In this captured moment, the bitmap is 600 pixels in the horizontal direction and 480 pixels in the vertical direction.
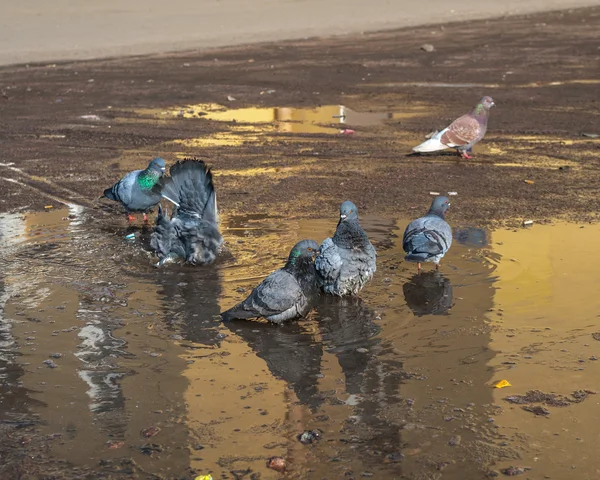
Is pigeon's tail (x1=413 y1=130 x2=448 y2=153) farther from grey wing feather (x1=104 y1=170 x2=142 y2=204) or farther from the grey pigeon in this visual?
the grey pigeon

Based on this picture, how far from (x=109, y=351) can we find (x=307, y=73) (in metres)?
12.9

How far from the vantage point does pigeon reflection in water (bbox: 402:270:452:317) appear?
251 inches

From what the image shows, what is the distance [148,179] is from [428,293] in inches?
119

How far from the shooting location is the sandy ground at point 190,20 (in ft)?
75.7

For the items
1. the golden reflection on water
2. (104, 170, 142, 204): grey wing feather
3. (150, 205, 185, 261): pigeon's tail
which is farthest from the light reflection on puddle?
the golden reflection on water

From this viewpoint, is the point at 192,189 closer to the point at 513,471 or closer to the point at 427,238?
the point at 427,238

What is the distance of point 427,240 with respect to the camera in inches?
267

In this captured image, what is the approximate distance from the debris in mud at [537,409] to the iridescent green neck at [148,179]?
4518 mm

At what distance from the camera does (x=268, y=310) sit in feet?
19.5

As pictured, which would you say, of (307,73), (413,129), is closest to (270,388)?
(413,129)

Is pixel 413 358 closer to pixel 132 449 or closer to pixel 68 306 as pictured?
pixel 132 449

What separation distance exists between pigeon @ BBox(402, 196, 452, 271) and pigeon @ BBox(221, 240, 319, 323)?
3.13ft

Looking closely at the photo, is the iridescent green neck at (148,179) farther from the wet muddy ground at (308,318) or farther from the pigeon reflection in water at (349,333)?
the pigeon reflection in water at (349,333)

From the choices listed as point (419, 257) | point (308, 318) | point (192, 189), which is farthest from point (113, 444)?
point (192, 189)
